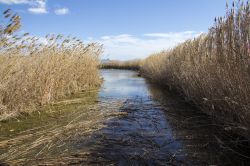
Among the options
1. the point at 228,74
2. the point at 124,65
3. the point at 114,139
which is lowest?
the point at 114,139

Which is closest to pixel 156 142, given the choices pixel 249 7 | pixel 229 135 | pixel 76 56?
pixel 229 135

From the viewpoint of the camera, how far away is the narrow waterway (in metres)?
4.35

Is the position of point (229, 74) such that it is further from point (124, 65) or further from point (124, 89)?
point (124, 65)

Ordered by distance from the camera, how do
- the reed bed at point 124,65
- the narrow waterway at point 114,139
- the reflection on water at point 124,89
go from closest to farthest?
the narrow waterway at point 114,139, the reflection on water at point 124,89, the reed bed at point 124,65

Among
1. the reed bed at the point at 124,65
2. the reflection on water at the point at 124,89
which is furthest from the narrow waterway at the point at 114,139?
the reed bed at the point at 124,65

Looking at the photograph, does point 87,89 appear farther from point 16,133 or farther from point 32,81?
point 16,133

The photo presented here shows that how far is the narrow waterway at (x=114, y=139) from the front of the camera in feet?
14.3

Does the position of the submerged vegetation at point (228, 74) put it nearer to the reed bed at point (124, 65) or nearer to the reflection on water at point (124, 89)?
the reflection on water at point (124, 89)

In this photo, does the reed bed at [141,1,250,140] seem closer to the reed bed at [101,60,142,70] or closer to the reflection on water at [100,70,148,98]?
the reflection on water at [100,70,148,98]

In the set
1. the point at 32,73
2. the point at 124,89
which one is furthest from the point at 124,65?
the point at 32,73

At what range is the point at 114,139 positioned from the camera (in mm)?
5297

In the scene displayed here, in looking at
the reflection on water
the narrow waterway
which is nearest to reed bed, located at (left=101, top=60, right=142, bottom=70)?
the reflection on water

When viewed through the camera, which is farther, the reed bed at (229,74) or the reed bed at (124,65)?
the reed bed at (124,65)

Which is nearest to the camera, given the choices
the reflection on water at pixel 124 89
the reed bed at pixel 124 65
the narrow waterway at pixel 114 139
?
the narrow waterway at pixel 114 139
